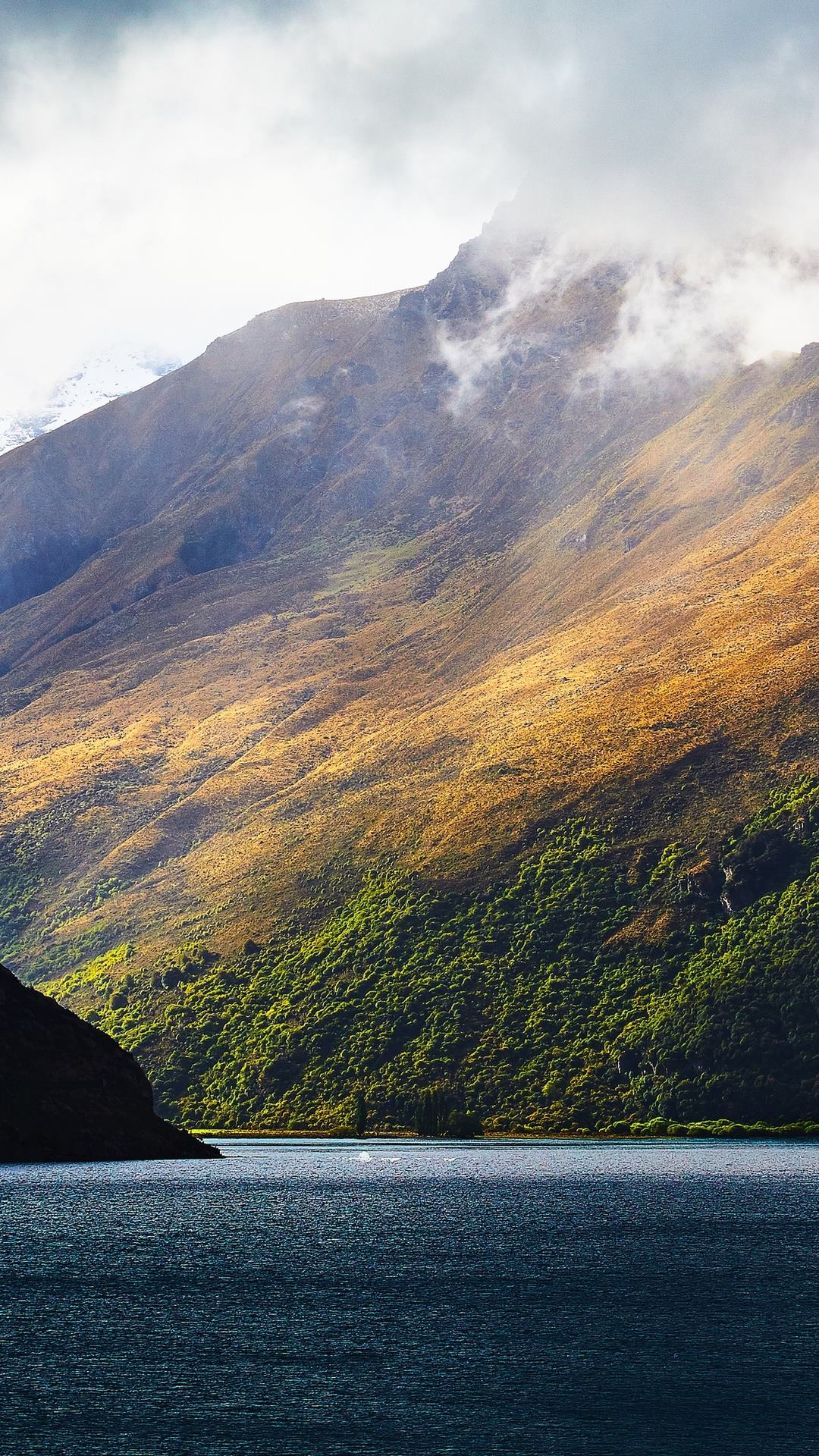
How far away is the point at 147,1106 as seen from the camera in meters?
176

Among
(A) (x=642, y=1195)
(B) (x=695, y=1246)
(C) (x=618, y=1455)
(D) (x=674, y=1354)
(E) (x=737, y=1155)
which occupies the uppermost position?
(C) (x=618, y=1455)

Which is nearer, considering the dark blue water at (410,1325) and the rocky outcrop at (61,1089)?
the dark blue water at (410,1325)

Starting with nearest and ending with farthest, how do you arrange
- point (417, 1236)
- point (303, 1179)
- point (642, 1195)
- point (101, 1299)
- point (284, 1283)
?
point (101, 1299), point (284, 1283), point (417, 1236), point (642, 1195), point (303, 1179)

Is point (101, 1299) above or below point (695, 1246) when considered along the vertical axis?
above

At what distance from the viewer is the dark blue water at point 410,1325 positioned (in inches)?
2061

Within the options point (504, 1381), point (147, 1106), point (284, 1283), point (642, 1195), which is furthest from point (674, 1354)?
point (147, 1106)

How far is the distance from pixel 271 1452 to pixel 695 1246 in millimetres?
58817

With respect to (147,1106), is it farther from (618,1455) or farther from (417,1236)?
(618,1455)

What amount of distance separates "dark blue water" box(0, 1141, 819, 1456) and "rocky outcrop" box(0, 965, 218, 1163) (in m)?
19.6

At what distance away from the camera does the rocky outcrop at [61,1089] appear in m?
158

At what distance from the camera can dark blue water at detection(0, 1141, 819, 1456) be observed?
52344 mm

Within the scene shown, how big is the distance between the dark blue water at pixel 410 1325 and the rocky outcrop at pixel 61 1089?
19.6 meters

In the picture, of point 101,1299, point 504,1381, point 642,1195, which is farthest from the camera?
point 642,1195

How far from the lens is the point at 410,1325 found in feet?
240
